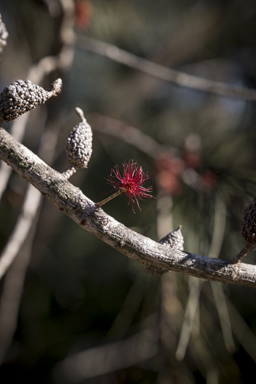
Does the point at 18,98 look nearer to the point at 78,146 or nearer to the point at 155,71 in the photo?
the point at 78,146

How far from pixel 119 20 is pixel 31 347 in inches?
57.2

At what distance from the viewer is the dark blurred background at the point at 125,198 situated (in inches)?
34.8

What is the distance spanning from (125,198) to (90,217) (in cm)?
71

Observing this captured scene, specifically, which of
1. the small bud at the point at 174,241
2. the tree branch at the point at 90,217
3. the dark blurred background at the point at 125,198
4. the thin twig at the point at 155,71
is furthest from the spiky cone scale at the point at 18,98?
the thin twig at the point at 155,71

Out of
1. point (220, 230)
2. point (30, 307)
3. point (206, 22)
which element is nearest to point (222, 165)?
point (220, 230)

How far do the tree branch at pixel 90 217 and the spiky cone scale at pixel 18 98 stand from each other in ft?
0.09

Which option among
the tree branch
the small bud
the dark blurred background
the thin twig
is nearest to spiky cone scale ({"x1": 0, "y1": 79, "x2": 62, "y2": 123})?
the tree branch

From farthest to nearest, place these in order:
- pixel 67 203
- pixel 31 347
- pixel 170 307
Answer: pixel 31 347, pixel 170 307, pixel 67 203

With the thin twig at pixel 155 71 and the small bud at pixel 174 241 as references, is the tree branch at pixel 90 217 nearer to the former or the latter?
the small bud at pixel 174 241

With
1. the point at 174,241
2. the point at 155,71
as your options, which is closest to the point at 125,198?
the point at 155,71

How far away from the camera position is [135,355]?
3.75 feet

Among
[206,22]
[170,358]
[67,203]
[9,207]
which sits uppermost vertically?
[206,22]

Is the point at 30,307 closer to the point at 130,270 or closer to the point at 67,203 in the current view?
the point at 130,270

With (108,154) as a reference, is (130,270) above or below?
below
